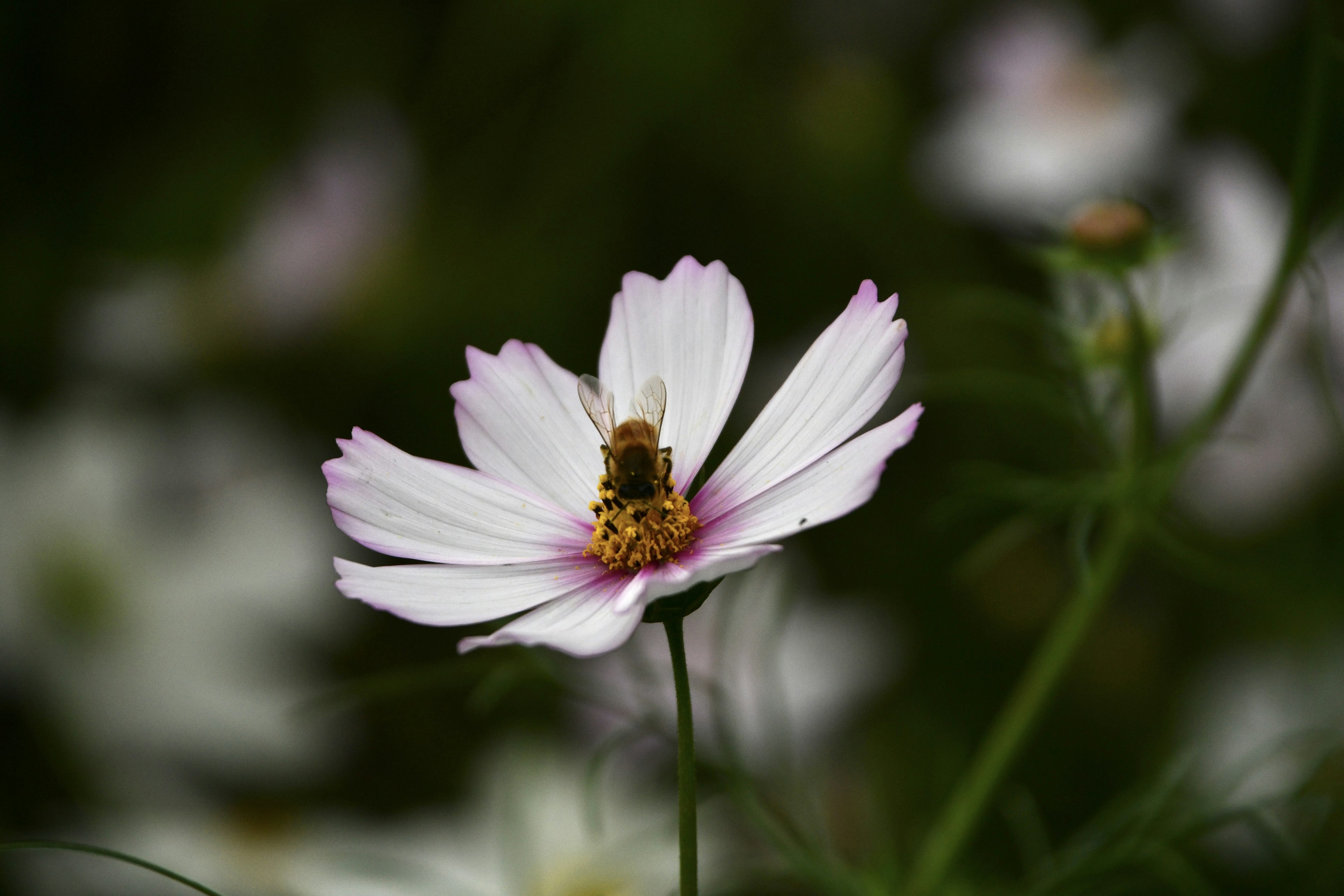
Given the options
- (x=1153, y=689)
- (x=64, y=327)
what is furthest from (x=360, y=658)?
(x=1153, y=689)

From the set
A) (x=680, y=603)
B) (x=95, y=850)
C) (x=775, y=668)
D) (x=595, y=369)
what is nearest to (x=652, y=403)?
(x=680, y=603)

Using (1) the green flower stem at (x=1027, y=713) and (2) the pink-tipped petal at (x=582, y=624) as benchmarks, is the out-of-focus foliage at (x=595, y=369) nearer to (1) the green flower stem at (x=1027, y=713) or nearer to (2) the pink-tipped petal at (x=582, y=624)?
(1) the green flower stem at (x=1027, y=713)

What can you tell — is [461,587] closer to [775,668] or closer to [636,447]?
[636,447]

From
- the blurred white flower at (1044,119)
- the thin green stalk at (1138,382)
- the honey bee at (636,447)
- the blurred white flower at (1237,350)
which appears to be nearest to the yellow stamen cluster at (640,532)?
the honey bee at (636,447)

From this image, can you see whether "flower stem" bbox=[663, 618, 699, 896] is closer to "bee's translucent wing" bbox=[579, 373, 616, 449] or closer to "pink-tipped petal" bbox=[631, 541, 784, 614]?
"pink-tipped petal" bbox=[631, 541, 784, 614]

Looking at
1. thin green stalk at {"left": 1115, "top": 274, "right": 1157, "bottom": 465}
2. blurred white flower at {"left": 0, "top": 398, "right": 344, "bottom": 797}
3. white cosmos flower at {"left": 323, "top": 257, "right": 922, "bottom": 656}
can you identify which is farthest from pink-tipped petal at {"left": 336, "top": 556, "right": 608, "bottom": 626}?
blurred white flower at {"left": 0, "top": 398, "right": 344, "bottom": 797}

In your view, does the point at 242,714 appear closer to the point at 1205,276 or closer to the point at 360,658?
the point at 360,658
